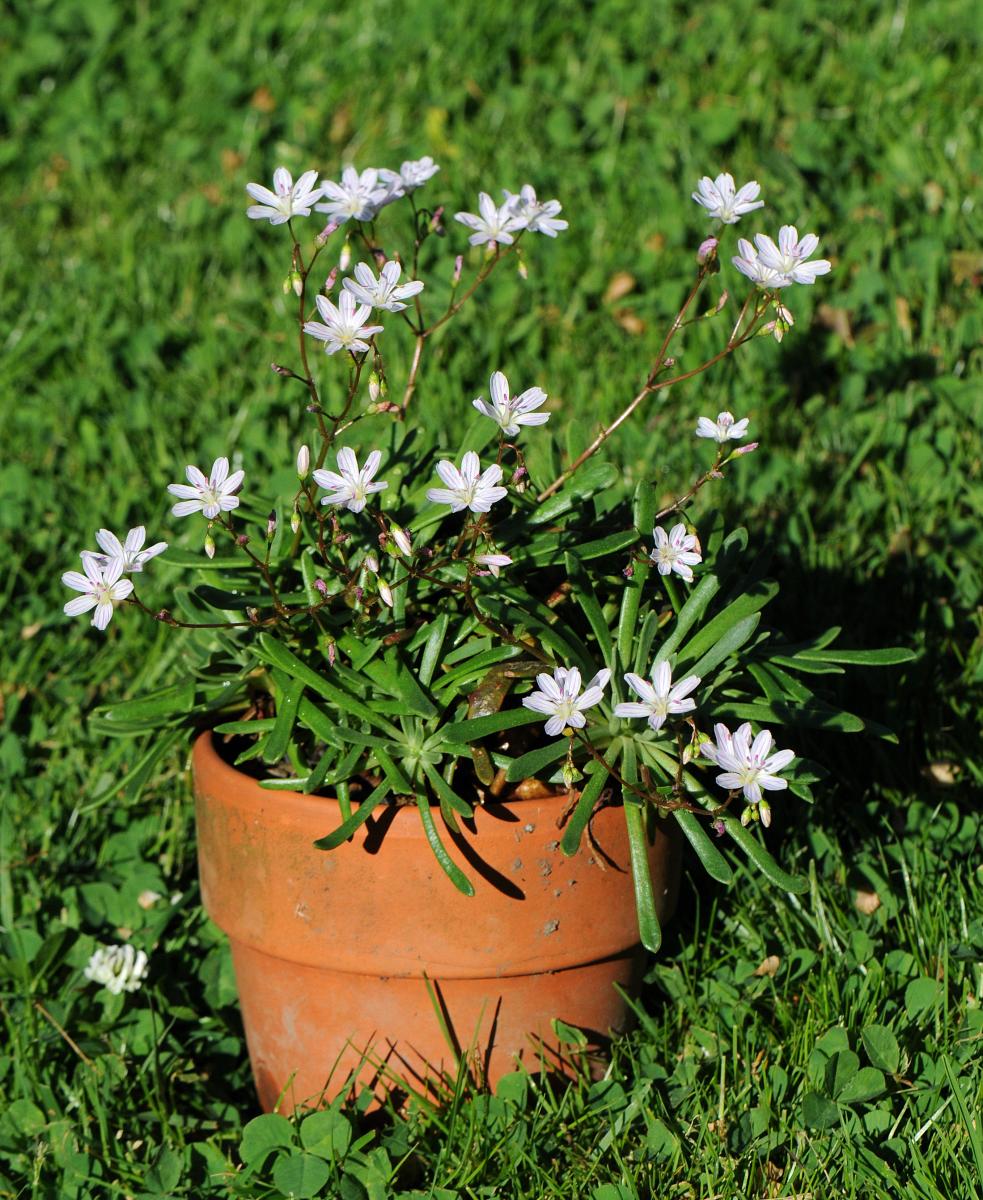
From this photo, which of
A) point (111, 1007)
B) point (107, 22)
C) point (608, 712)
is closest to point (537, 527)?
point (608, 712)

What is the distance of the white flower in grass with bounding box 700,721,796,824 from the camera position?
5.46 feet

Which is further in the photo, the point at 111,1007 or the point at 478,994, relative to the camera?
the point at 111,1007

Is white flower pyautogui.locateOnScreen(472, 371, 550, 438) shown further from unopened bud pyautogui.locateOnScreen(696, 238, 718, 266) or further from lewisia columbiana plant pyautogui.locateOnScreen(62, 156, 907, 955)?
unopened bud pyautogui.locateOnScreen(696, 238, 718, 266)

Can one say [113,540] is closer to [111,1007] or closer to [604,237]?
[111,1007]

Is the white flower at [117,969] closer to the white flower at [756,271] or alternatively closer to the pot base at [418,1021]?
the pot base at [418,1021]

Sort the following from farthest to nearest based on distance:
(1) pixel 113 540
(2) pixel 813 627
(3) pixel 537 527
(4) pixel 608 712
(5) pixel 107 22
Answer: (5) pixel 107 22, (2) pixel 813 627, (3) pixel 537 527, (4) pixel 608 712, (1) pixel 113 540

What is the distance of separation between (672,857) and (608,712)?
0.24 meters

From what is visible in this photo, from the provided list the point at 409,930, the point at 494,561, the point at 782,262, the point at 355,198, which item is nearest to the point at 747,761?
the point at 494,561

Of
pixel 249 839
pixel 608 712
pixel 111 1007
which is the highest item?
pixel 608 712

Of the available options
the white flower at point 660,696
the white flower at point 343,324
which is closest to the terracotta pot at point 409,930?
the white flower at point 660,696

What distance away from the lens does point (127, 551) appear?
1.75 m

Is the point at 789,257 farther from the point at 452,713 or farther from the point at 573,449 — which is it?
the point at 452,713

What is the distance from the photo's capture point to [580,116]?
173 inches

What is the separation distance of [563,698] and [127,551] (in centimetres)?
56
